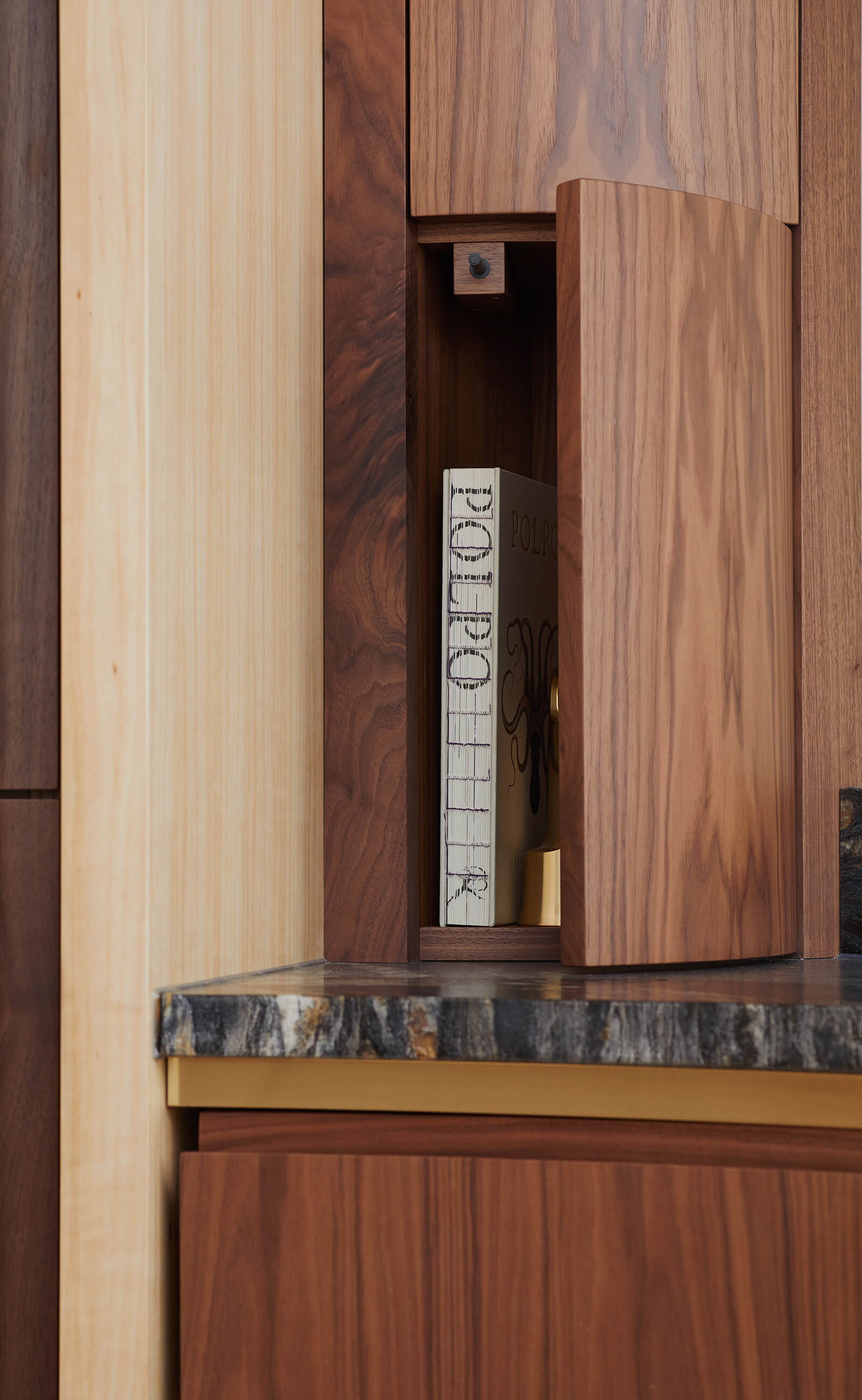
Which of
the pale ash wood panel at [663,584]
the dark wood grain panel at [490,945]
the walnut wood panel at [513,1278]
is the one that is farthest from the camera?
the dark wood grain panel at [490,945]

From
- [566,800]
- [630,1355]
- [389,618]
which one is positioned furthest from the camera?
[389,618]

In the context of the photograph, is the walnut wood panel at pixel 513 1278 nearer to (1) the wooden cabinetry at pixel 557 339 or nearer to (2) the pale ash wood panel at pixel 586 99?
(1) the wooden cabinetry at pixel 557 339

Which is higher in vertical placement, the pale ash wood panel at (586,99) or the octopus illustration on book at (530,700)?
the pale ash wood panel at (586,99)

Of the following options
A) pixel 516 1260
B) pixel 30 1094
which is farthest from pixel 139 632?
pixel 516 1260

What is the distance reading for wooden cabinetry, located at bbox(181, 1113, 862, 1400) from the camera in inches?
24.0

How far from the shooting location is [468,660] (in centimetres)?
91

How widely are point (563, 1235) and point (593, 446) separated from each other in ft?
1.39

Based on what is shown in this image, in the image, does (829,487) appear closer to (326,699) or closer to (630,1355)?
(326,699)

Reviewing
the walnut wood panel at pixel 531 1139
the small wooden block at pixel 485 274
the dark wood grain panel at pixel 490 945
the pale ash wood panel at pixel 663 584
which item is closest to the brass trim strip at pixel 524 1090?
the walnut wood panel at pixel 531 1139

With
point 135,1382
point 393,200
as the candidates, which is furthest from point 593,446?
point 135,1382

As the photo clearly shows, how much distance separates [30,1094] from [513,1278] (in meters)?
0.25

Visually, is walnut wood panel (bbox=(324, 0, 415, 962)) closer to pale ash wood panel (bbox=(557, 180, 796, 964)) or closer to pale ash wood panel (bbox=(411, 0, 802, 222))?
pale ash wood panel (bbox=(411, 0, 802, 222))

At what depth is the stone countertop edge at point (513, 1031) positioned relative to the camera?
612mm

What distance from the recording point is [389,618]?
88 centimetres
